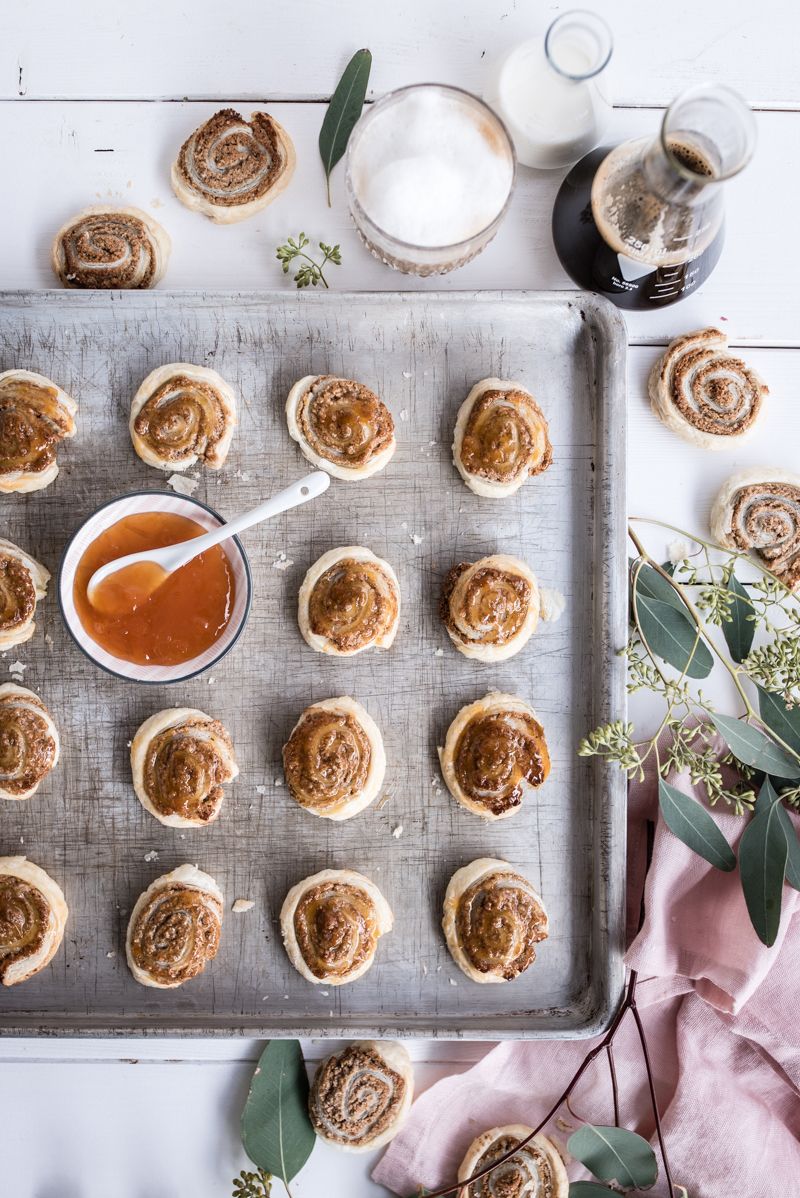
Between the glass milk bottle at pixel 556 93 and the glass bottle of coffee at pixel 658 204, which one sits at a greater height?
the glass milk bottle at pixel 556 93

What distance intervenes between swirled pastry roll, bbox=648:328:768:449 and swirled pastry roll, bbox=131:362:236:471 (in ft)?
4.60

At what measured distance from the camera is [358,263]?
9.93 ft

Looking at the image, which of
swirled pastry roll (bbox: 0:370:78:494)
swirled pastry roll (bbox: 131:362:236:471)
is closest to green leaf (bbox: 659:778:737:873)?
swirled pastry roll (bbox: 131:362:236:471)

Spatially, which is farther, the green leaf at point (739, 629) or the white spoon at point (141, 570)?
the green leaf at point (739, 629)

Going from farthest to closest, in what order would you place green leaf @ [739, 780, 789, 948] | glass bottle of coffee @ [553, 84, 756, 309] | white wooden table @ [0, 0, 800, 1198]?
white wooden table @ [0, 0, 800, 1198]
green leaf @ [739, 780, 789, 948]
glass bottle of coffee @ [553, 84, 756, 309]

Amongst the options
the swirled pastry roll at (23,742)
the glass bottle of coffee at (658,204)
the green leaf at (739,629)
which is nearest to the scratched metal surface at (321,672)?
the swirled pastry roll at (23,742)

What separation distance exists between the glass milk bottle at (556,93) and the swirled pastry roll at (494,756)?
1731mm

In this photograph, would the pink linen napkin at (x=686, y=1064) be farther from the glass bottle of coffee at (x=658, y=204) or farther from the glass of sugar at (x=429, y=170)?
the glass of sugar at (x=429, y=170)

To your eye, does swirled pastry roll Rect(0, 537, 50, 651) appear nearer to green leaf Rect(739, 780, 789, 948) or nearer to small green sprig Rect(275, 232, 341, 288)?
small green sprig Rect(275, 232, 341, 288)

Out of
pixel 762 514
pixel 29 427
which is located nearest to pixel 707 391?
pixel 762 514

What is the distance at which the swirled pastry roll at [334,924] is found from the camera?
2785 mm

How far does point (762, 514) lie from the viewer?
3.04 metres

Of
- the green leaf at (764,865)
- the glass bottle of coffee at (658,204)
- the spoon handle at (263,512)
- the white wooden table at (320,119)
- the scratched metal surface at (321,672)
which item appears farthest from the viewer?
the white wooden table at (320,119)

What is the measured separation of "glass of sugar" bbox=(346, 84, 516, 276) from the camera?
8.79 feet
